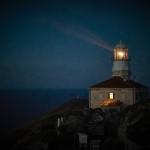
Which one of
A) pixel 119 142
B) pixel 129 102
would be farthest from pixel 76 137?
pixel 129 102

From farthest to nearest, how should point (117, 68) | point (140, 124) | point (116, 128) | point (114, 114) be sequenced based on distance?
point (117, 68)
point (114, 114)
point (116, 128)
point (140, 124)

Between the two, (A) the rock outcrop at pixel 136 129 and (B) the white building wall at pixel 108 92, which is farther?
(B) the white building wall at pixel 108 92

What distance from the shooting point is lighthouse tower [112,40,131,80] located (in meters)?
39.4

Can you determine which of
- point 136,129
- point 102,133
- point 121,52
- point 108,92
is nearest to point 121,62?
point 121,52

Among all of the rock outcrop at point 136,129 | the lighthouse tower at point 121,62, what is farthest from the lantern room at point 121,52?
the rock outcrop at point 136,129

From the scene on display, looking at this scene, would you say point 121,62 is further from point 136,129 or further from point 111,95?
point 136,129

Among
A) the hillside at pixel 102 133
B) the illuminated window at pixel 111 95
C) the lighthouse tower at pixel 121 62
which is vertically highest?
the lighthouse tower at pixel 121 62

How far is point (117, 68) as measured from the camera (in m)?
39.7

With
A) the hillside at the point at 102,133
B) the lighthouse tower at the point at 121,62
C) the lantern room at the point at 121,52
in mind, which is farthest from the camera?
the lantern room at the point at 121,52

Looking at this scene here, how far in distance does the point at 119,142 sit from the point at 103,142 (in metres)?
1.77

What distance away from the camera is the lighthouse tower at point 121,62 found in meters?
39.4

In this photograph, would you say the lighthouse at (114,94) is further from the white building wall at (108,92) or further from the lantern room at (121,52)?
the lantern room at (121,52)

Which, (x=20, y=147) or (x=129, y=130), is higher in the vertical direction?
(x=129, y=130)

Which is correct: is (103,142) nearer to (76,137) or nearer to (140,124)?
(76,137)
